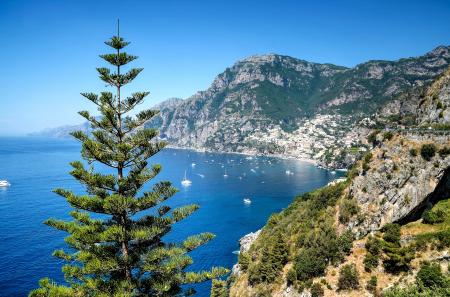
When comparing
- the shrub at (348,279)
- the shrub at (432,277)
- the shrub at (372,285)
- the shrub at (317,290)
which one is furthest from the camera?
the shrub at (317,290)

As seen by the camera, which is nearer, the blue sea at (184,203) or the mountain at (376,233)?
the mountain at (376,233)

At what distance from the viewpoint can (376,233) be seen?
35719mm

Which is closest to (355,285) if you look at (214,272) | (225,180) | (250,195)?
(214,272)

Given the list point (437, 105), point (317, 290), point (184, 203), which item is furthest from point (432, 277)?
point (184, 203)

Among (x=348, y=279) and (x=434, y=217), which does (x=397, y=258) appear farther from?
(x=434, y=217)

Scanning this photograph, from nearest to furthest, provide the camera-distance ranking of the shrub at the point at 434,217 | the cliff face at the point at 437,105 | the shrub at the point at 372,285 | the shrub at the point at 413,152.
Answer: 1. the shrub at the point at 372,285
2. the shrub at the point at 434,217
3. the shrub at the point at 413,152
4. the cliff face at the point at 437,105

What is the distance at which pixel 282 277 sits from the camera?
126 feet

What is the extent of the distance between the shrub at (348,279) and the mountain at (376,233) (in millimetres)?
83

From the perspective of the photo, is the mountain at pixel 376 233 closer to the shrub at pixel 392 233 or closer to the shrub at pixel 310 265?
the shrub at pixel 310 265

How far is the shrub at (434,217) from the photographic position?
108 ft

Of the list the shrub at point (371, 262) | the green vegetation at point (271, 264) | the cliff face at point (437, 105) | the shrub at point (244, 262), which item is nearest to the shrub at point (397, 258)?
the shrub at point (371, 262)

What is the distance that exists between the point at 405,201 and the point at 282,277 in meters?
15.4

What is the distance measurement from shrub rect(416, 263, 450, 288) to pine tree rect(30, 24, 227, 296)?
17.8 m

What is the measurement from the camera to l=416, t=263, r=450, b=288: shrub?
78.7 feet
